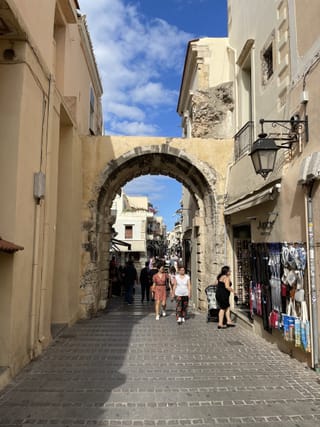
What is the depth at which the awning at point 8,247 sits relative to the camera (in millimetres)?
4275

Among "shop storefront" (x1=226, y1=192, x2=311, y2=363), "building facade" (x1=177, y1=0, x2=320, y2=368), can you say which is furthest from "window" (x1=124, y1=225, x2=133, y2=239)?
"shop storefront" (x1=226, y1=192, x2=311, y2=363)

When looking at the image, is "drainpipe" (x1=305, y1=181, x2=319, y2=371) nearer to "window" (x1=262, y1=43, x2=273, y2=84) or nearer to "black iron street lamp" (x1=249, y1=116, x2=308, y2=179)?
"black iron street lamp" (x1=249, y1=116, x2=308, y2=179)

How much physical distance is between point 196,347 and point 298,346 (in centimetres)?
191

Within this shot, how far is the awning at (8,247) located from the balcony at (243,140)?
5.99 m

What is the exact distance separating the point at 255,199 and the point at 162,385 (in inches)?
163

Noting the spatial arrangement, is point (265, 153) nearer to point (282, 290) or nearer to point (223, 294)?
point (282, 290)

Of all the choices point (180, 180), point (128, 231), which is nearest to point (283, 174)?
point (180, 180)

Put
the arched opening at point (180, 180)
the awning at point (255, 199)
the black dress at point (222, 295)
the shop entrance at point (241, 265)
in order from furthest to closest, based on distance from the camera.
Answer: the arched opening at point (180, 180) → the shop entrance at point (241, 265) → the black dress at point (222, 295) → the awning at point (255, 199)

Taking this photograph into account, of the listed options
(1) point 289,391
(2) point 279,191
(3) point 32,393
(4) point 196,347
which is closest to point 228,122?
(2) point 279,191

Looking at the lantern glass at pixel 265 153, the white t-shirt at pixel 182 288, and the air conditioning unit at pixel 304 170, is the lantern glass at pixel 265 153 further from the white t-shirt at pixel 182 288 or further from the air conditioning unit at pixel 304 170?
the white t-shirt at pixel 182 288

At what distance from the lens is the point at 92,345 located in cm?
650

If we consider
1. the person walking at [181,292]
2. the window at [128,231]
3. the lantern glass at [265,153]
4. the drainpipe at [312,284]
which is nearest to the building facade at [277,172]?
the drainpipe at [312,284]

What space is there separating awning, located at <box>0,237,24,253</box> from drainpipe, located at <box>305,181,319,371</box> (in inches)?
160

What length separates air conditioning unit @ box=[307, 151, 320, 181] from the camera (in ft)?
15.3
